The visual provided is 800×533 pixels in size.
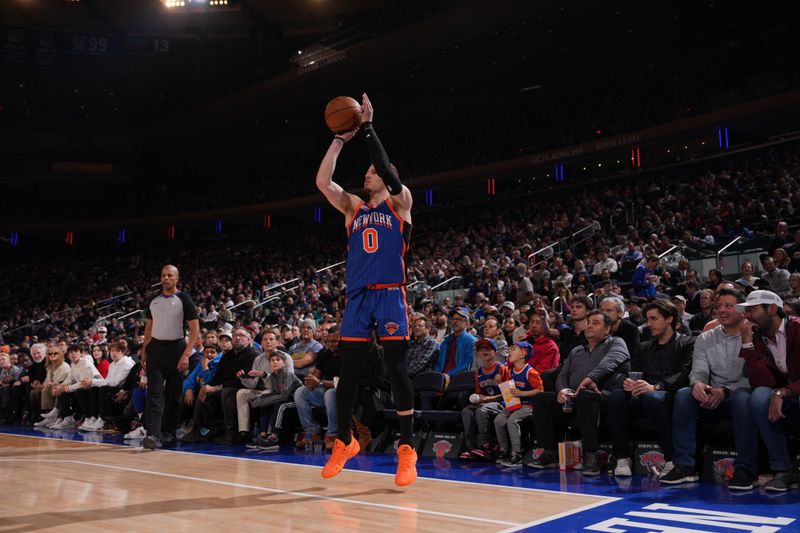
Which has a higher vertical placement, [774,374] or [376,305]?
[376,305]

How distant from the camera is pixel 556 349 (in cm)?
648

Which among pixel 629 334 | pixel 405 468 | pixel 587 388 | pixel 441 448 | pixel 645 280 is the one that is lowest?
pixel 441 448

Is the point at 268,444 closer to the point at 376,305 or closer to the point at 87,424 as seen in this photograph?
the point at 376,305

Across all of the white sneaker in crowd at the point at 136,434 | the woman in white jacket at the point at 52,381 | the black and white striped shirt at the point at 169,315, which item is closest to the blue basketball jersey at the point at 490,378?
the black and white striped shirt at the point at 169,315

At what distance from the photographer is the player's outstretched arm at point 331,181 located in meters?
4.25


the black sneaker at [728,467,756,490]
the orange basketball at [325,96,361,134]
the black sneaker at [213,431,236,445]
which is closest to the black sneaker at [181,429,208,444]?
the black sneaker at [213,431,236,445]

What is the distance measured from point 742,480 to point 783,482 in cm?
22

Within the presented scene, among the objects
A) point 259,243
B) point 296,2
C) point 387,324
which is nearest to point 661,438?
point 387,324

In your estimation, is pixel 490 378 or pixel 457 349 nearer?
pixel 490 378

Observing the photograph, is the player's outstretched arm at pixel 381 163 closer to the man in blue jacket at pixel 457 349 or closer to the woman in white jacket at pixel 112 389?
the man in blue jacket at pixel 457 349

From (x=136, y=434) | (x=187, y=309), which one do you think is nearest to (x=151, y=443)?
(x=187, y=309)

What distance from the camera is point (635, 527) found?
10.6ft

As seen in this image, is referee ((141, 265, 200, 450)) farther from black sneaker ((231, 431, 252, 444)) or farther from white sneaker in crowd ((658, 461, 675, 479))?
white sneaker in crowd ((658, 461, 675, 479))

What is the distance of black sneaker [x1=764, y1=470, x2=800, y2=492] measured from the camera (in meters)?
4.16
